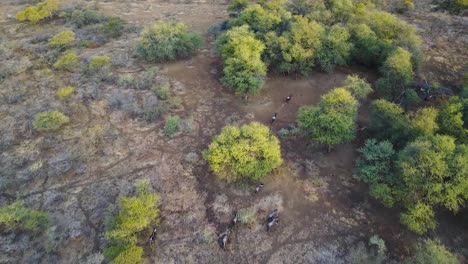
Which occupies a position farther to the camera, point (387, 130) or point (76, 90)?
point (76, 90)

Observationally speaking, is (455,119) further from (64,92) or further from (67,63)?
(67,63)

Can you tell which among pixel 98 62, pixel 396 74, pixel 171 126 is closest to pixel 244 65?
pixel 171 126

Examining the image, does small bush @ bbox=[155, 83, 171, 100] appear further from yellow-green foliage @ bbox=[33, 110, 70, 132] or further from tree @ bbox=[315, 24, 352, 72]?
tree @ bbox=[315, 24, 352, 72]

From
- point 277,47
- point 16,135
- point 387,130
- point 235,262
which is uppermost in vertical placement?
point 277,47

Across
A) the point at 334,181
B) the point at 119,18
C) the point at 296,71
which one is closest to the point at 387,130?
the point at 334,181

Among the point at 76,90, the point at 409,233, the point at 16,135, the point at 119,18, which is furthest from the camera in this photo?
the point at 119,18

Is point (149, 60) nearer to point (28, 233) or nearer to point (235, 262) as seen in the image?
point (28, 233)

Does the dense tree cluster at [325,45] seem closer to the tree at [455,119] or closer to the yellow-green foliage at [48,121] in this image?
the tree at [455,119]

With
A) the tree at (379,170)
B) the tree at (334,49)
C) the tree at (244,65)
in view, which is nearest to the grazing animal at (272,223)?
the tree at (379,170)
